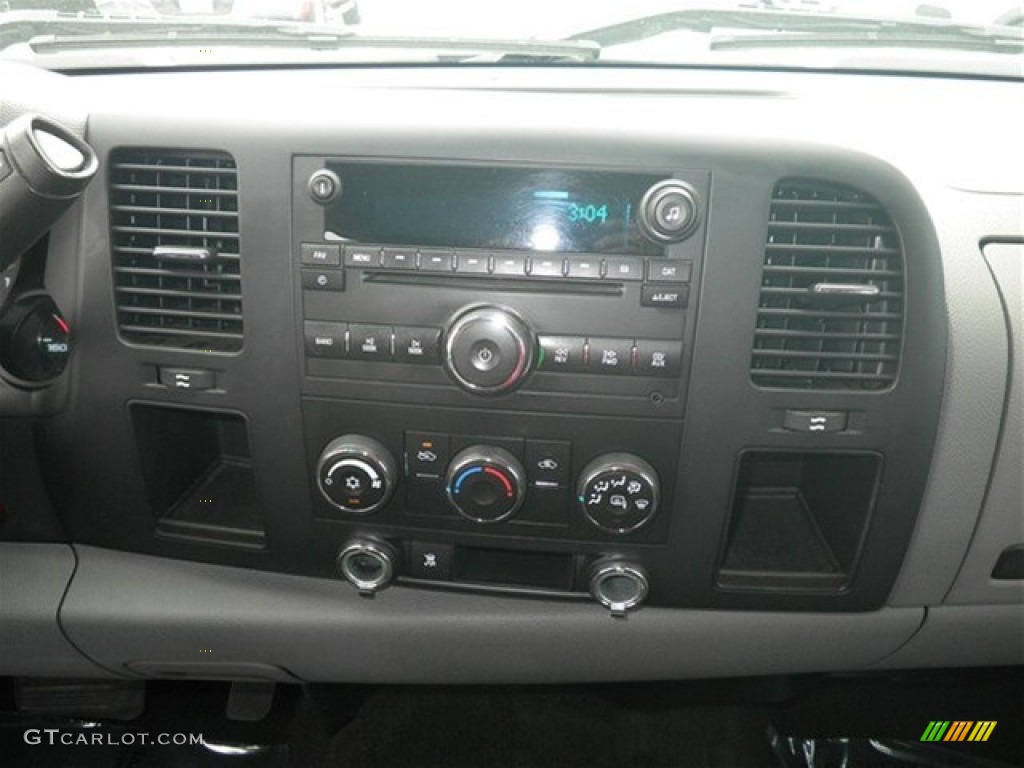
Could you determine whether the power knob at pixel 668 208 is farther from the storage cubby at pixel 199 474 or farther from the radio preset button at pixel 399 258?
the storage cubby at pixel 199 474

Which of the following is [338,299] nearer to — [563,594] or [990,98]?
[563,594]

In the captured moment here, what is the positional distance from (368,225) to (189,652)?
75cm

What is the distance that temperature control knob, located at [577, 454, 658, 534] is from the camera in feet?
3.61

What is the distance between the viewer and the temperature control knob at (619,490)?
3.61 ft

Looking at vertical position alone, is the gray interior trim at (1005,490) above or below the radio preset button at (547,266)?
below

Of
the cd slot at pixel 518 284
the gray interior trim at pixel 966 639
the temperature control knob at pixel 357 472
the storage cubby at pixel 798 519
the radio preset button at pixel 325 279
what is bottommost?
the gray interior trim at pixel 966 639

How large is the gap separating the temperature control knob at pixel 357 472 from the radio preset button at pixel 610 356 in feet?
1.01

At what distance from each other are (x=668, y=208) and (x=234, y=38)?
807 mm

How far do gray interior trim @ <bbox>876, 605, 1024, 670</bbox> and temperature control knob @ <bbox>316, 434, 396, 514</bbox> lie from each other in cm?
86

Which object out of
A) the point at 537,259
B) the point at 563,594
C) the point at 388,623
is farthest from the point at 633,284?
the point at 388,623

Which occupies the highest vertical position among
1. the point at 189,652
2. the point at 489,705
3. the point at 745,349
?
the point at 745,349

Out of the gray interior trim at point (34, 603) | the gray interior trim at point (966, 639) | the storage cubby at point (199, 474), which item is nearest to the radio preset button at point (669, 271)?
the storage cubby at point (199, 474)

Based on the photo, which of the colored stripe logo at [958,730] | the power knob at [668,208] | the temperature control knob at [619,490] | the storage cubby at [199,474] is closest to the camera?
the power knob at [668,208]

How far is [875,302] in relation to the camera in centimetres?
105
